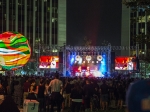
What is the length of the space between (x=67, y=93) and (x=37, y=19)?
6933cm

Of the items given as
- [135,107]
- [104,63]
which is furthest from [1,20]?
[135,107]

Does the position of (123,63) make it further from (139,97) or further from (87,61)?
(139,97)

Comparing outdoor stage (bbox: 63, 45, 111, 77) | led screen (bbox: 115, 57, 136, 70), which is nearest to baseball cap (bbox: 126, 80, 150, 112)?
outdoor stage (bbox: 63, 45, 111, 77)

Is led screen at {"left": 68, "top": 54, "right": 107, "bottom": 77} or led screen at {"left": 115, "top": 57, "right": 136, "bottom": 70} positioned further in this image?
led screen at {"left": 115, "top": 57, "right": 136, "bottom": 70}

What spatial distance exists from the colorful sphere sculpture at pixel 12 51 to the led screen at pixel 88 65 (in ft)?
92.5

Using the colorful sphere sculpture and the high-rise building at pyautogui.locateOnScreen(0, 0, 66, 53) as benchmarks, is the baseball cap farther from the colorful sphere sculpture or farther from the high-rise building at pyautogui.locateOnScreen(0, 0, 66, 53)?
the high-rise building at pyautogui.locateOnScreen(0, 0, 66, 53)

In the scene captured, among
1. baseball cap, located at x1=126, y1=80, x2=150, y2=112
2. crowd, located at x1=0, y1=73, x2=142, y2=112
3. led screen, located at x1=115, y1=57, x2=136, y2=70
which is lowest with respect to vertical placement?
crowd, located at x1=0, y1=73, x2=142, y2=112

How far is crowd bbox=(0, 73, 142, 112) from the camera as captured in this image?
14430mm

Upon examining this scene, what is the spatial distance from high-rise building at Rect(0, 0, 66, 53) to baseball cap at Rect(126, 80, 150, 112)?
3172 inches

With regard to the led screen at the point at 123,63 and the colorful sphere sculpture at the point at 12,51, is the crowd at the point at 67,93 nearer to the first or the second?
the colorful sphere sculpture at the point at 12,51

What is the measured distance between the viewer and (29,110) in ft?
34.8

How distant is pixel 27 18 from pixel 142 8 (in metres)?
76.5

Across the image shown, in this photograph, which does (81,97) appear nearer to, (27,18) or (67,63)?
(67,63)

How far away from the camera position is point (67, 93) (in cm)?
1766
